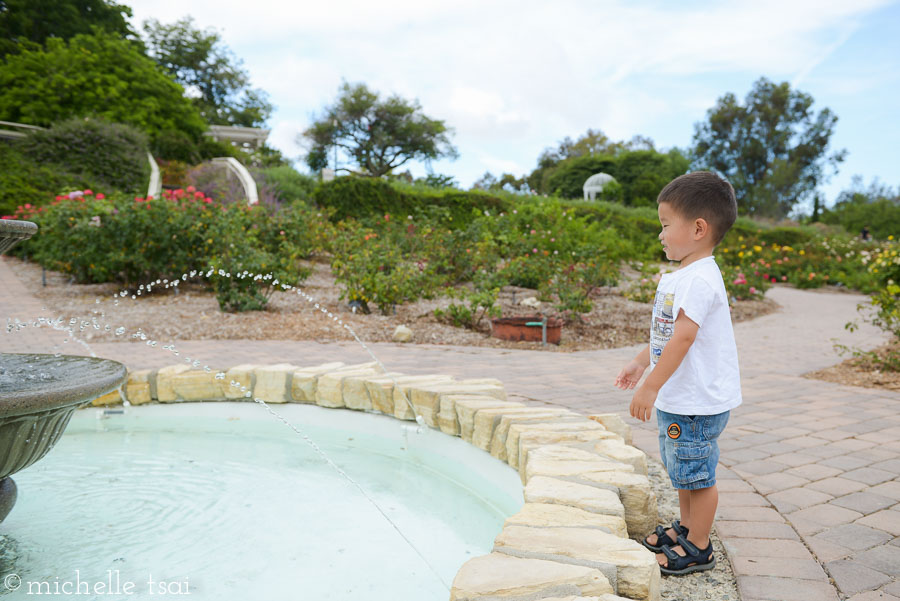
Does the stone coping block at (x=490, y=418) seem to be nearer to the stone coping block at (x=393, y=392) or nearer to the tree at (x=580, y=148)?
the stone coping block at (x=393, y=392)

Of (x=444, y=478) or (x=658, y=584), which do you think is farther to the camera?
(x=444, y=478)

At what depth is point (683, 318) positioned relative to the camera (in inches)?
64.8

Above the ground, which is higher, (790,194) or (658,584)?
(790,194)

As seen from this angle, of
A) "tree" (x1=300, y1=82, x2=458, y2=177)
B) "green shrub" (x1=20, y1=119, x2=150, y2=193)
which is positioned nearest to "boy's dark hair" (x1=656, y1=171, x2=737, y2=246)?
"green shrub" (x1=20, y1=119, x2=150, y2=193)

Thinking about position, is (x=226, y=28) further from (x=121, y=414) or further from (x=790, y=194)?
(x=790, y=194)

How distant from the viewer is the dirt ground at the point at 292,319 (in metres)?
6.43

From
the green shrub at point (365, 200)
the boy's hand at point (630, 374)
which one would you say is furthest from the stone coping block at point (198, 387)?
the green shrub at point (365, 200)

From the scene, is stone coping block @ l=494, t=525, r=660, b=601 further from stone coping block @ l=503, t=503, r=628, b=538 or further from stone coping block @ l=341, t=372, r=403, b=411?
stone coping block @ l=341, t=372, r=403, b=411

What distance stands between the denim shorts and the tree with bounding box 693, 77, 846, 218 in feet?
149

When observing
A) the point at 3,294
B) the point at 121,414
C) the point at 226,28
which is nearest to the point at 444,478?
the point at 121,414

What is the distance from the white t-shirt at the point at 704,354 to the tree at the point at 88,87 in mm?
18516

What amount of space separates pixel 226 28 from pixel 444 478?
117 feet

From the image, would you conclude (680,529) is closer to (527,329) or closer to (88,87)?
(527,329)

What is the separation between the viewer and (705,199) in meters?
1.68
